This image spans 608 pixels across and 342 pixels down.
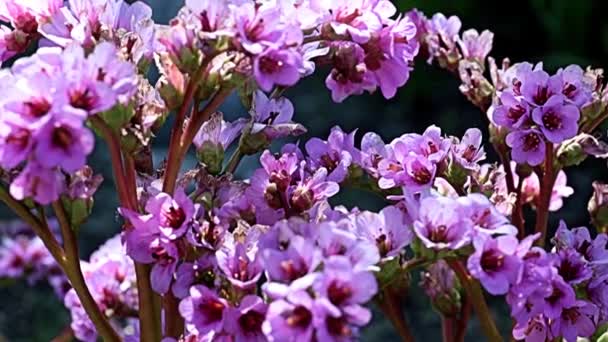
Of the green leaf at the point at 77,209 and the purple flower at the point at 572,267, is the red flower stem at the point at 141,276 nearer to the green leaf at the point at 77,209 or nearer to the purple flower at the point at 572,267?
the green leaf at the point at 77,209

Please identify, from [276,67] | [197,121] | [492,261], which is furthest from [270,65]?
[492,261]

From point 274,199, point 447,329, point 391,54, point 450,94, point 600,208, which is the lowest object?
point 450,94

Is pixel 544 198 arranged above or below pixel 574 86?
below

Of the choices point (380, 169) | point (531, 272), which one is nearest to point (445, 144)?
point (380, 169)

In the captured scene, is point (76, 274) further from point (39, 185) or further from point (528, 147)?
point (528, 147)

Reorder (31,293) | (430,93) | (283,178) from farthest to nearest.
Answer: (430,93), (31,293), (283,178)

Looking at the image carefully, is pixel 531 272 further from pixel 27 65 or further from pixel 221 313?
pixel 27 65

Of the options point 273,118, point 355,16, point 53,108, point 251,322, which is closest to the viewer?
point 53,108
